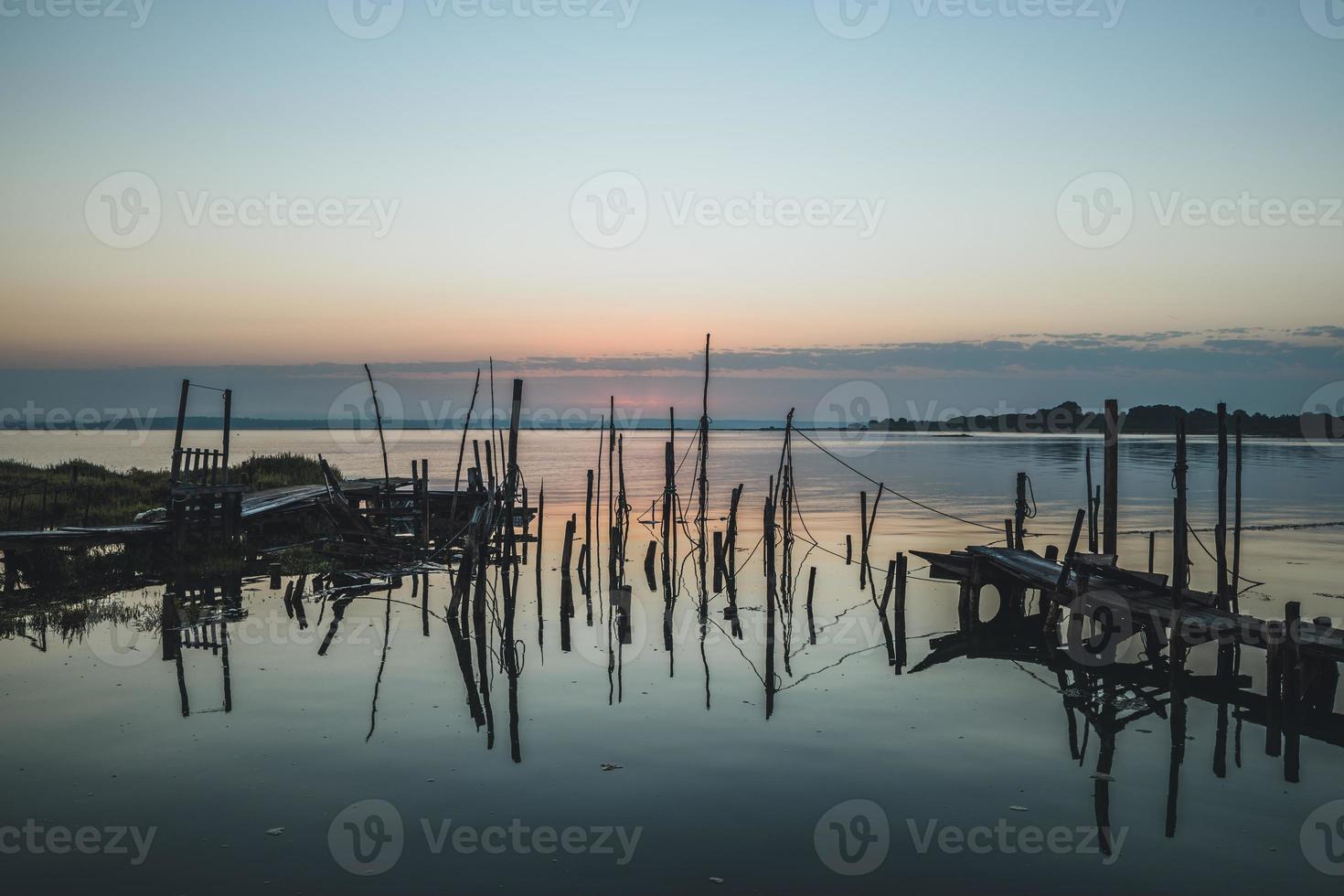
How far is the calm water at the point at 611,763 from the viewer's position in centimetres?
847

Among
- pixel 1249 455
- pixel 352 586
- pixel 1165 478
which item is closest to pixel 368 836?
pixel 352 586

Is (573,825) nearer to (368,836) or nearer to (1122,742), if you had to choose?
(368,836)

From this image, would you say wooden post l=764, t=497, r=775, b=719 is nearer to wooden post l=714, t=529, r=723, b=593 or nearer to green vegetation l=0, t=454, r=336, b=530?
wooden post l=714, t=529, r=723, b=593

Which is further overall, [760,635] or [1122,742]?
[760,635]

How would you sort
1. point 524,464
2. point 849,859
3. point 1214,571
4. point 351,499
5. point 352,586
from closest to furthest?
point 849,859
point 352,586
point 1214,571
point 351,499
point 524,464

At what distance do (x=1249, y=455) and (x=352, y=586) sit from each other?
100974 mm

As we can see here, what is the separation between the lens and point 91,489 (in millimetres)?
35219

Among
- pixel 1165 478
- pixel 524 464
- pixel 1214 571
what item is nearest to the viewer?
pixel 1214 571

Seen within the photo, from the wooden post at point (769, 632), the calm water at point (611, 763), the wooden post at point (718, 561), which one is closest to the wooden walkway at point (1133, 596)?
the calm water at point (611, 763)

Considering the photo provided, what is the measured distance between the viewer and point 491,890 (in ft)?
26.3

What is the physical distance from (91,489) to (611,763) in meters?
32.7

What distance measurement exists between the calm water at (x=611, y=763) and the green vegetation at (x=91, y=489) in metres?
12.5

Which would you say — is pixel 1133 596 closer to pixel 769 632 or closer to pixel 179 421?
pixel 769 632

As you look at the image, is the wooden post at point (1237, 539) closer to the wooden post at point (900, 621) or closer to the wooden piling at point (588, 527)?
the wooden post at point (900, 621)
